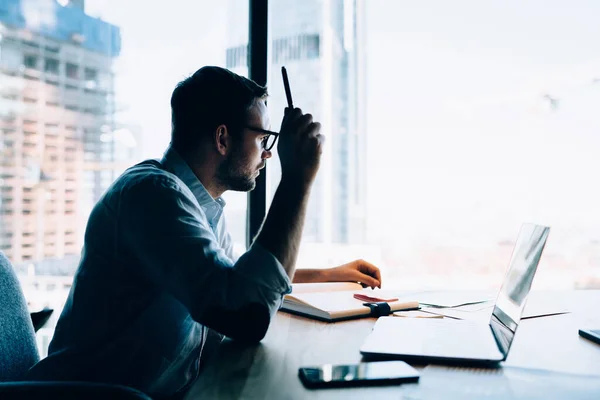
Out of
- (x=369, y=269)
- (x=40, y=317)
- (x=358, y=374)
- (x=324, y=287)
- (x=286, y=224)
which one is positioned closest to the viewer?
(x=358, y=374)

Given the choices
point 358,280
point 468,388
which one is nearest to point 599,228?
point 358,280

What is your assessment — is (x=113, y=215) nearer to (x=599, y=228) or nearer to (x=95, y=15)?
(x=95, y=15)

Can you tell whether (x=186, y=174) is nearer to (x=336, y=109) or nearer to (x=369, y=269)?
(x=369, y=269)

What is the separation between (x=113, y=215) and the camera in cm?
88

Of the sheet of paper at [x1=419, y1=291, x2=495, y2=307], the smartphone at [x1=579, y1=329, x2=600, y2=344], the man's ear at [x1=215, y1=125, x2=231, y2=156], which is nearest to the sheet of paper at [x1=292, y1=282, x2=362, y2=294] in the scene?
the sheet of paper at [x1=419, y1=291, x2=495, y2=307]

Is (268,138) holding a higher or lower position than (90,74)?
lower

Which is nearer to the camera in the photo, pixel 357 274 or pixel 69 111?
pixel 357 274

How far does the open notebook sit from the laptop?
9 centimetres

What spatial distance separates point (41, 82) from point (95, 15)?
1.10ft

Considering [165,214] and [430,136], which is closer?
[165,214]

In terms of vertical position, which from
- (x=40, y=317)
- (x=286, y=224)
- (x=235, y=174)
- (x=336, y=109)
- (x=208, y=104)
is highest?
(x=336, y=109)

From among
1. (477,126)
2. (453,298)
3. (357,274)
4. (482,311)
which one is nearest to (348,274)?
(357,274)

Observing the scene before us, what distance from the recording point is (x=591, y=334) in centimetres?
87

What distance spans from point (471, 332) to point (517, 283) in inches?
4.7
